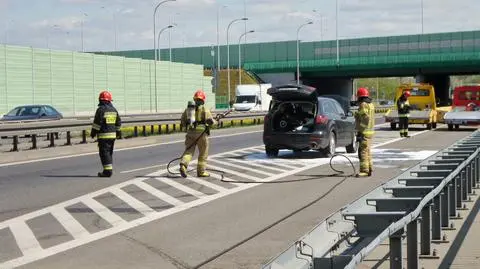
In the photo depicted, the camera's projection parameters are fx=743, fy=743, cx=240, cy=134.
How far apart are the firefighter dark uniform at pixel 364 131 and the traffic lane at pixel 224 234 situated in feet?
6.45

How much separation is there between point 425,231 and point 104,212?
206 inches

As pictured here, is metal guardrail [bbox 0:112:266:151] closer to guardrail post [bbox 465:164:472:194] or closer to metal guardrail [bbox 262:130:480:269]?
guardrail post [bbox 465:164:472:194]

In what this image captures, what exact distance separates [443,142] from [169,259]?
68.5 ft

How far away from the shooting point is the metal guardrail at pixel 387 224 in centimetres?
439

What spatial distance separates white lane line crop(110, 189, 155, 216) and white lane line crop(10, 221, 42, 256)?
1802 millimetres

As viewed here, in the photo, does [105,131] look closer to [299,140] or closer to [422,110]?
[299,140]

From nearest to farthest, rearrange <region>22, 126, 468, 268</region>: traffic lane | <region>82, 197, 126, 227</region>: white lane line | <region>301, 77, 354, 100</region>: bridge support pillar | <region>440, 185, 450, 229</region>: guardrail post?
<region>22, 126, 468, 268</region>: traffic lane
<region>440, 185, 450, 229</region>: guardrail post
<region>82, 197, 126, 227</region>: white lane line
<region>301, 77, 354, 100</region>: bridge support pillar

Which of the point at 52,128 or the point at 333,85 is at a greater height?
the point at 333,85

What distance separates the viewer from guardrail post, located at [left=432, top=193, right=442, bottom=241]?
25.5 ft

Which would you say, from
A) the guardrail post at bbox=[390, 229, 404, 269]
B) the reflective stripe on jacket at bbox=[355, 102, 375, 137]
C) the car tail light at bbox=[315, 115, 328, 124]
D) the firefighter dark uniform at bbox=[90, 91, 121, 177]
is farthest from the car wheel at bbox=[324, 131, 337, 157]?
the guardrail post at bbox=[390, 229, 404, 269]

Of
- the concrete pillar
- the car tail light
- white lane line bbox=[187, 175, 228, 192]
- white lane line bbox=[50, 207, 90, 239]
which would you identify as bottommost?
white lane line bbox=[187, 175, 228, 192]

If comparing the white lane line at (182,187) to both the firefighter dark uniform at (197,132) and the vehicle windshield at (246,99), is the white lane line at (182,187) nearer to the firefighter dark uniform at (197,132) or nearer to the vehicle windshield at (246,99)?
the firefighter dark uniform at (197,132)

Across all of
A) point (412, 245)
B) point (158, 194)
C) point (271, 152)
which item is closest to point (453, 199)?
point (412, 245)

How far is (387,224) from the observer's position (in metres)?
5.40
